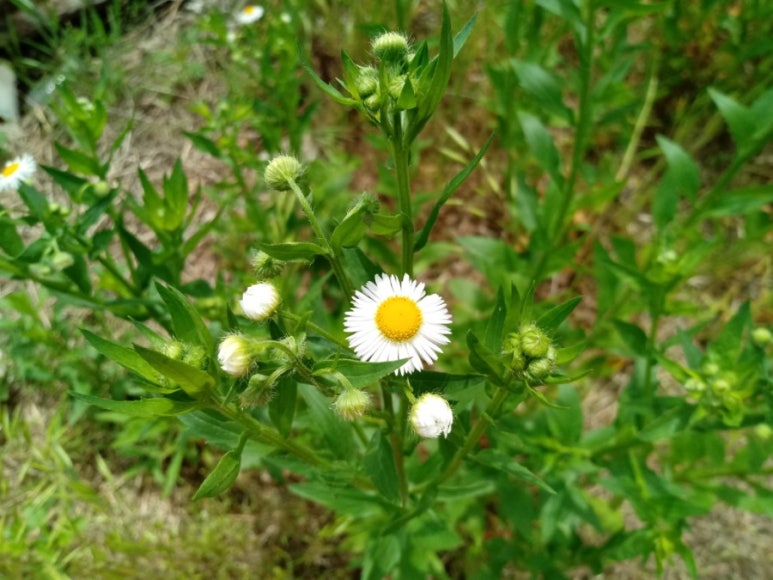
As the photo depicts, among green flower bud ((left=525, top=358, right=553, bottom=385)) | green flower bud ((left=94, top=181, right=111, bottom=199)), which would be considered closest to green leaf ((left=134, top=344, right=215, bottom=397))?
green flower bud ((left=525, top=358, right=553, bottom=385))

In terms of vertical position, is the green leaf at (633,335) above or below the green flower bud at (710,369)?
above

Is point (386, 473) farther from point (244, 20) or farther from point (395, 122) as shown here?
point (244, 20)

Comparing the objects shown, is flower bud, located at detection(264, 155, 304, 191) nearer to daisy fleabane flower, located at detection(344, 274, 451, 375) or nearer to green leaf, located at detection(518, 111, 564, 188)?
daisy fleabane flower, located at detection(344, 274, 451, 375)

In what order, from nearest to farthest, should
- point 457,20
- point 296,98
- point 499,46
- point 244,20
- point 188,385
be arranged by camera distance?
point 188,385 < point 296,98 < point 244,20 < point 457,20 < point 499,46

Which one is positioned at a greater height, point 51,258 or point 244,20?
point 244,20

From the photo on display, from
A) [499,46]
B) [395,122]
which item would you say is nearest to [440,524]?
[395,122]

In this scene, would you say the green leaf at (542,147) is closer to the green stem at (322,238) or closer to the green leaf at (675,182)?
the green leaf at (675,182)

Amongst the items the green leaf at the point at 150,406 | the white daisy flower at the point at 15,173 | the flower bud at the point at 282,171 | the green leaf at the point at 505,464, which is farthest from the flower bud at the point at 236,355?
the white daisy flower at the point at 15,173
